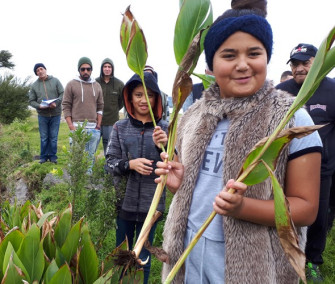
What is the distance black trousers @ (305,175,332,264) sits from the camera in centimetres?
256

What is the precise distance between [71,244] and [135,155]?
104 centimetres

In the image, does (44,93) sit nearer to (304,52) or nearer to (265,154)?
(304,52)

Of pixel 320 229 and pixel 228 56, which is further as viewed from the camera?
pixel 320 229

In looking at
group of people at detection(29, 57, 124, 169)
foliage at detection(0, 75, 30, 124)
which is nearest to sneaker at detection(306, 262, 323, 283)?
group of people at detection(29, 57, 124, 169)

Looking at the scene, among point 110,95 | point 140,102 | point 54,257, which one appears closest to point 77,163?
point 140,102

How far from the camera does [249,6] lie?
1182mm

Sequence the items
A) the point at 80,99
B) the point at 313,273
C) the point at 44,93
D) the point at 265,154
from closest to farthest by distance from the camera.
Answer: the point at 265,154
the point at 313,273
the point at 80,99
the point at 44,93

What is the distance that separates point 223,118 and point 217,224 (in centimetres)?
41

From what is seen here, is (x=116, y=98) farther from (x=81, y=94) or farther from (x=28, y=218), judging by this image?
(x=28, y=218)

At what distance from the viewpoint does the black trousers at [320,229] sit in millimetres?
2564

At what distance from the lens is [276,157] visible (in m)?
0.92

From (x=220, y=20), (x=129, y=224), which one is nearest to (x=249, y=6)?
(x=220, y=20)

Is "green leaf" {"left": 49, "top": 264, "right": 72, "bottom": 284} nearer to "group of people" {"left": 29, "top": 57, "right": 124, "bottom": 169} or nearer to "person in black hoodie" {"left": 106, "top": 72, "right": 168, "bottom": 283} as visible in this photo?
"person in black hoodie" {"left": 106, "top": 72, "right": 168, "bottom": 283}

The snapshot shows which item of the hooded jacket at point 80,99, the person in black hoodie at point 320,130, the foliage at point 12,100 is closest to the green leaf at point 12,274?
the person in black hoodie at point 320,130
